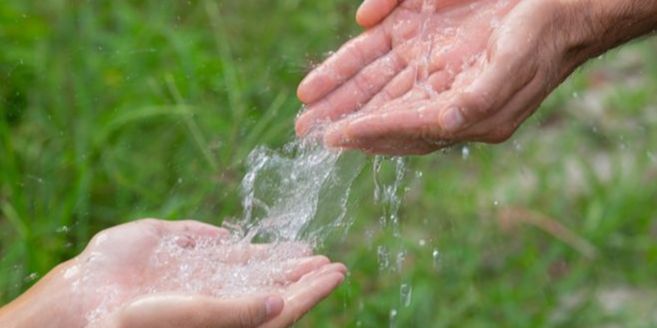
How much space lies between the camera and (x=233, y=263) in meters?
2.42

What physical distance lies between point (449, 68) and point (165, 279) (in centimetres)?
75

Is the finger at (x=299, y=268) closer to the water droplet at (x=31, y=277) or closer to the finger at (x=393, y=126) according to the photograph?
the finger at (x=393, y=126)

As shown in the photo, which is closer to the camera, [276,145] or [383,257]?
[383,257]

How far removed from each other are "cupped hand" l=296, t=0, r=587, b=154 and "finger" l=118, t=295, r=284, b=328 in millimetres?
447

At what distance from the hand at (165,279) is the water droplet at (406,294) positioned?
2.66 ft

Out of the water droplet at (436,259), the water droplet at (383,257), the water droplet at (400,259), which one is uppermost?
the water droplet at (383,257)

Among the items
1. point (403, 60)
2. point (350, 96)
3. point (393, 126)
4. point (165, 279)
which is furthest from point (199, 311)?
point (403, 60)

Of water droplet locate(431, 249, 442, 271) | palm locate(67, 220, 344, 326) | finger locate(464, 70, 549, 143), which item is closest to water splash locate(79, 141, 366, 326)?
palm locate(67, 220, 344, 326)

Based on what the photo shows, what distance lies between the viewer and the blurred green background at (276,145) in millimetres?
3266

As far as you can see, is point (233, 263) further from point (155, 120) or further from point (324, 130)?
point (155, 120)

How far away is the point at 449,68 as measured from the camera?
2.59 meters

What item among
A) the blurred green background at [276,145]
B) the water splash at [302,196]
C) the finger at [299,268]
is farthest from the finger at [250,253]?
the blurred green background at [276,145]

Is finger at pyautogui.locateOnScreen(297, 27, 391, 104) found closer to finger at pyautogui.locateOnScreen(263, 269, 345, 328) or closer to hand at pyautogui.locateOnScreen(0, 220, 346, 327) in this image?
hand at pyautogui.locateOnScreen(0, 220, 346, 327)

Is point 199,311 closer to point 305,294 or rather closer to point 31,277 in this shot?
point 305,294
